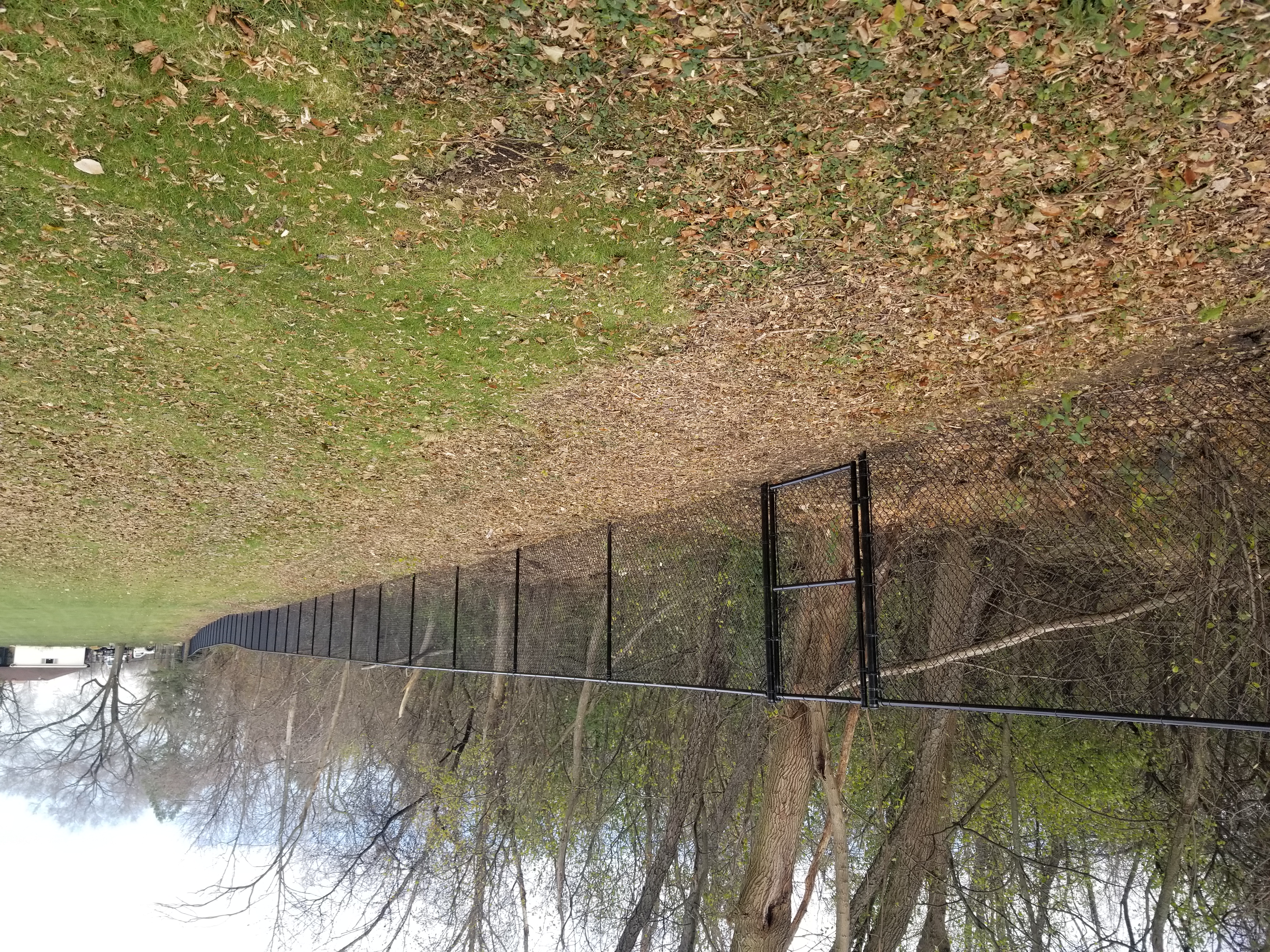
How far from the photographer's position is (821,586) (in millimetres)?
5387

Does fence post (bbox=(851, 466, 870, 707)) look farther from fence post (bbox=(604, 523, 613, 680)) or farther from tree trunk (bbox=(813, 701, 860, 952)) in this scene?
tree trunk (bbox=(813, 701, 860, 952))

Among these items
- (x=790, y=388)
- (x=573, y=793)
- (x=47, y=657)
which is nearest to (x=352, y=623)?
(x=573, y=793)

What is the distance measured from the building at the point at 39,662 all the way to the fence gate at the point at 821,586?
19460 millimetres

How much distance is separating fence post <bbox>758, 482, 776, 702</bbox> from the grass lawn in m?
1.51

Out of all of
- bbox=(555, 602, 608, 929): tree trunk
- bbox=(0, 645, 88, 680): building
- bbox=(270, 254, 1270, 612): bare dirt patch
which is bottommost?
bbox=(555, 602, 608, 929): tree trunk

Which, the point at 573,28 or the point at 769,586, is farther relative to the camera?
the point at 769,586

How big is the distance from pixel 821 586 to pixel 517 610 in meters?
3.10

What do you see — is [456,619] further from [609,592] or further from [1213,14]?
[1213,14]

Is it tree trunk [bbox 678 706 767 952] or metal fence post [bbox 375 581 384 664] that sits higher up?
metal fence post [bbox 375 581 384 664]

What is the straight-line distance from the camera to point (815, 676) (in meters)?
6.73

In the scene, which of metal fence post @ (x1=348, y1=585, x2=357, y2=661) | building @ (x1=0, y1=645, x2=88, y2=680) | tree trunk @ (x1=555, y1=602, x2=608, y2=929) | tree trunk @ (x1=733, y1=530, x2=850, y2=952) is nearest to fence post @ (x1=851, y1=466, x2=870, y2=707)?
tree trunk @ (x1=733, y1=530, x2=850, y2=952)

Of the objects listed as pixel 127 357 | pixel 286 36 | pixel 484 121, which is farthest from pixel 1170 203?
pixel 127 357

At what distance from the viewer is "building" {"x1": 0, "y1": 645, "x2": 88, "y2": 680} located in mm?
19875

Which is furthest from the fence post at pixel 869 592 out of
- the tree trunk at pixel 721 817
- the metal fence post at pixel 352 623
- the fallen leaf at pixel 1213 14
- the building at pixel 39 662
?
the building at pixel 39 662
